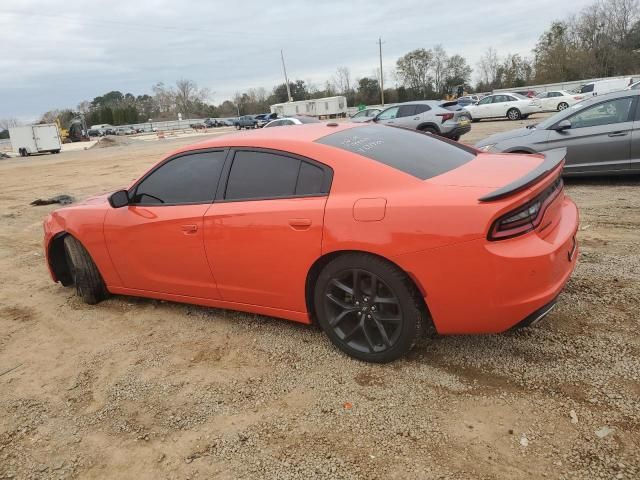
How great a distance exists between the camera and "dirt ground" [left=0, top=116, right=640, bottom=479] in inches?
91.7

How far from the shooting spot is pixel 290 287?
3.31 meters

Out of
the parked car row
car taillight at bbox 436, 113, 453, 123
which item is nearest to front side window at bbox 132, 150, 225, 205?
the parked car row

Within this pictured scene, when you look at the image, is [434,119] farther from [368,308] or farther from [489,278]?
[489,278]

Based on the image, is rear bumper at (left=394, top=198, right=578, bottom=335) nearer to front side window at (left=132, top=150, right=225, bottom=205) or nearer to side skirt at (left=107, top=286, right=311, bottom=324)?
side skirt at (left=107, top=286, right=311, bottom=324)

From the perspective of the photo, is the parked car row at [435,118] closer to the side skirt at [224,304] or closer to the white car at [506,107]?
the white car at [506,107]

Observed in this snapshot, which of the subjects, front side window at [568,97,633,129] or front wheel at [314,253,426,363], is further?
front side window at [568,97,633,129]

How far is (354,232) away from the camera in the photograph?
9.46 feet

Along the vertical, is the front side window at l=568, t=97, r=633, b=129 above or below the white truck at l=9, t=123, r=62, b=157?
below

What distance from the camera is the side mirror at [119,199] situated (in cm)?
400

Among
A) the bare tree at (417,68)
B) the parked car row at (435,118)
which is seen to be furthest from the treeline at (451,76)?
the parked car row at (435,118)

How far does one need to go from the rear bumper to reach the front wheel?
113 millimetres

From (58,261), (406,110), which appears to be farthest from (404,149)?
(406,110)

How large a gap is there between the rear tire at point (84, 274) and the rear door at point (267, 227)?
1579mm

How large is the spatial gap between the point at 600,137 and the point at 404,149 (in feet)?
17.7
